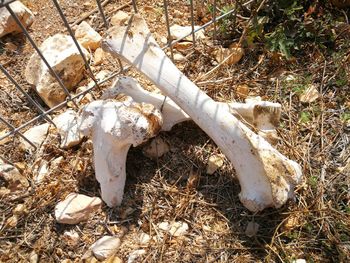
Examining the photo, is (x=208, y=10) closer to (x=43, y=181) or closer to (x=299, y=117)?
(x=299, y=117)

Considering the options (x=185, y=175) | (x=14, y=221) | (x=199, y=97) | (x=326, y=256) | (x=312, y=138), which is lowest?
(x=326, y=256)

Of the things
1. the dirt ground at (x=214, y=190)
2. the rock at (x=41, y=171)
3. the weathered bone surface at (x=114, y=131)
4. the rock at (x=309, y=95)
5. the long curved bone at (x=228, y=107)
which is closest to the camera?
the weathered bone surface at (x=114, y=131)

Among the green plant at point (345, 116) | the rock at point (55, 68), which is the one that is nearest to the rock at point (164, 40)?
the rock at point (55, 68)

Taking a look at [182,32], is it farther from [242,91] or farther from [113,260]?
[113,260]

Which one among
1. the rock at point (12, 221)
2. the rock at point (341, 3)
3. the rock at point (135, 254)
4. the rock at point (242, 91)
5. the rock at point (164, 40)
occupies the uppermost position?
the rock at point (164, 40)

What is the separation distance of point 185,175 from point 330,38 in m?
1.19

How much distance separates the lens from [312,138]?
1.95 meters

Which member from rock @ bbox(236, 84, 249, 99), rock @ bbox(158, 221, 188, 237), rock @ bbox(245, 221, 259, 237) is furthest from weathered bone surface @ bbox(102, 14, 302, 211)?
rock @ bbox(236, 84, 249, 99)

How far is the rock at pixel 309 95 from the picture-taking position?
2.05 meters

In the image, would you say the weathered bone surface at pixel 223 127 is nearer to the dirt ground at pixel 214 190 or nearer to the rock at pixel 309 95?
the dirt ground at pixel 214 190

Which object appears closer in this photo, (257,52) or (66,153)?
(66,153)

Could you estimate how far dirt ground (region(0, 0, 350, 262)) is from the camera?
5.59 feet

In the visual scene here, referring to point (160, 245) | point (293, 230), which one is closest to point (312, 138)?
point (293, 230)

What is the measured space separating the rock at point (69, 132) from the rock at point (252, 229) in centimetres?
99
